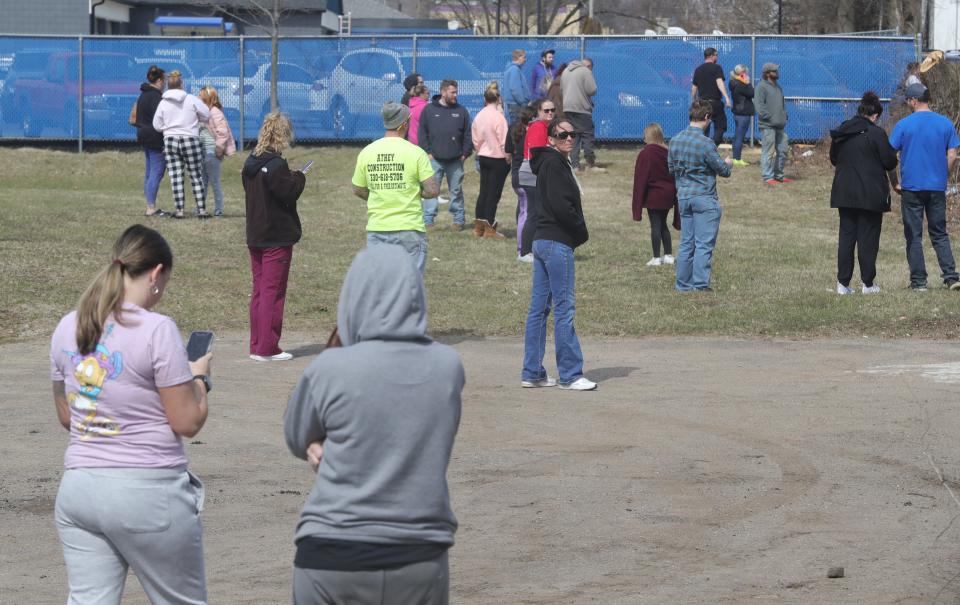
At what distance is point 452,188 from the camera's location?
1862 centimetres

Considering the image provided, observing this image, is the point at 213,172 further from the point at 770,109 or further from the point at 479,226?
the point at 770,109

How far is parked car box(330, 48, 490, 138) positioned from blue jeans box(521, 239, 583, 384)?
18.1 metres

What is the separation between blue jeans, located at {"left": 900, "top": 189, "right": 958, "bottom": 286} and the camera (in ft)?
45.2

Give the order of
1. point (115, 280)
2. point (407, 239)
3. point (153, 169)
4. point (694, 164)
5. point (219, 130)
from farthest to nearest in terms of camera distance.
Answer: point (153, 169)
point (219, 130)
point (694, 164)
point (407, 239)
point (115, 280)

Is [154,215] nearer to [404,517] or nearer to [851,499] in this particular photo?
[851,499]

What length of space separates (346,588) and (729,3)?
189 ft

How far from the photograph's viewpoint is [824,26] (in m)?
50.9

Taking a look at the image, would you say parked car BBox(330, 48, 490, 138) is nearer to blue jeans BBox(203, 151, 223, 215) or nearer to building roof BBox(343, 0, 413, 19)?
blue jeans BBox(203, 151, 223, 215)

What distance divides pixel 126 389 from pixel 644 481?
4.12 metres

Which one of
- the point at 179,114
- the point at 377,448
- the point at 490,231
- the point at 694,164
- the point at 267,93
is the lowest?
the point at 490,231

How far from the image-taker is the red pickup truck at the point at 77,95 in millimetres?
28469

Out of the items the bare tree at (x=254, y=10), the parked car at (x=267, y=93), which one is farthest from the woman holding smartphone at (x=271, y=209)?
the bare tree at (x=254, y=10)

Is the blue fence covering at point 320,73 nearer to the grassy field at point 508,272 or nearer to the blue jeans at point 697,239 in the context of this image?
the grassy field at point 508,272

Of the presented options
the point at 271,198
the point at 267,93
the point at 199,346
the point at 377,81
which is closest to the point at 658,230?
the point at 271,198
